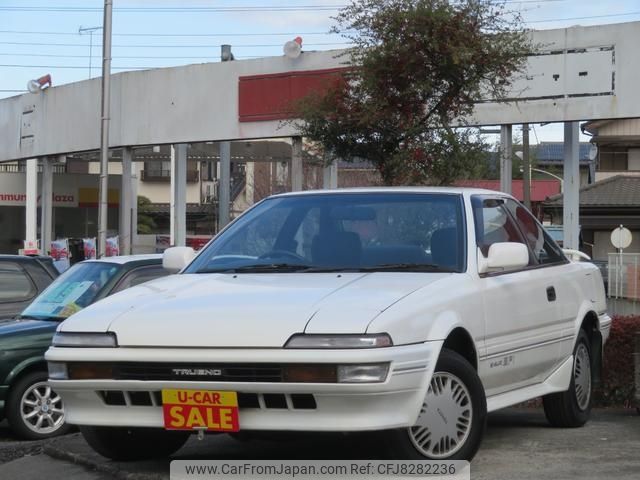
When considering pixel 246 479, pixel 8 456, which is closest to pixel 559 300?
pixel 246 479

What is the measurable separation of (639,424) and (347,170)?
133ft

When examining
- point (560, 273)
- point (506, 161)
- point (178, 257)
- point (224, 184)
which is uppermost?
point (506, 161)

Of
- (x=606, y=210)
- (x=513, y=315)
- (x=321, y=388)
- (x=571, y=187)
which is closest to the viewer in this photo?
(x=321, y=388)

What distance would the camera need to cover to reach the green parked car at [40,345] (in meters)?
8.66

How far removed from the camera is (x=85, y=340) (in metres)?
5.44

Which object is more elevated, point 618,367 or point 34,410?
point 618,367

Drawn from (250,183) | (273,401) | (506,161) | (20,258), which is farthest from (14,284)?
(250,183)

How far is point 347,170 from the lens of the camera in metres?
47.9

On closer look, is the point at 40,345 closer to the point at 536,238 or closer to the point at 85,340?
the point at 85,340

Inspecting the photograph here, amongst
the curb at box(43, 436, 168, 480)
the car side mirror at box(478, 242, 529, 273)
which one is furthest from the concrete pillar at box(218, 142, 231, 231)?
the car side mirror at box(478, 242, 529, 273)

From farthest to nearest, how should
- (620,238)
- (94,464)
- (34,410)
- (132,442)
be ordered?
(620,238), (34,410), (94,464), (132,442)

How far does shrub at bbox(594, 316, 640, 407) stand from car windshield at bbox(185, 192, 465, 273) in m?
3.07

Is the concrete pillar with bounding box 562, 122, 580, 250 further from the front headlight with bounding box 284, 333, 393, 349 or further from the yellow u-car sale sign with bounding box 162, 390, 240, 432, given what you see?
the yellow u-car sale sign with bounding box 162, 390, 240, 432

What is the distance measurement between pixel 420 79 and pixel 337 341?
812 cm
